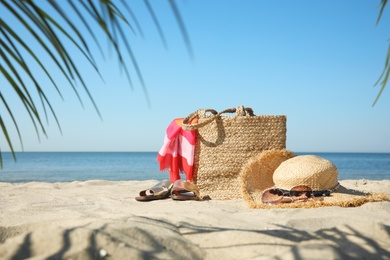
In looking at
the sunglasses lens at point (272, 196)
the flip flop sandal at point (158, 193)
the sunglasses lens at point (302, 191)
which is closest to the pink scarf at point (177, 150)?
the flip flop sandal at point (158, 193)

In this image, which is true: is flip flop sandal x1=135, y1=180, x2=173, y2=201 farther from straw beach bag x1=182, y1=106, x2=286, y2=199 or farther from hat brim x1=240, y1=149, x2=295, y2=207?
hat brim x1=240, y1=149, x2=295, y2=207

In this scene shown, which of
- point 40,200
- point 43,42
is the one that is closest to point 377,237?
point 43,42

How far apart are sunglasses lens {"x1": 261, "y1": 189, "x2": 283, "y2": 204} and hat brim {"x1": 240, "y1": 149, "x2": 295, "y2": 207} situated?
0.29ft

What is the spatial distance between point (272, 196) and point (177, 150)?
1.02 metres

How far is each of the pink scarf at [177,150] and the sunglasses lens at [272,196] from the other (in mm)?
750

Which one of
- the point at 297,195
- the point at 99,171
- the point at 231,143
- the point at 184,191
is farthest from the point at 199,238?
the point at 99,171

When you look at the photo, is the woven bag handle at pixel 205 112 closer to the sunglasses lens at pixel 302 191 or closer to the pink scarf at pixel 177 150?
the pink scarf at pixel 177 150

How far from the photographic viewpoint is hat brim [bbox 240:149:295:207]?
9.67 ft

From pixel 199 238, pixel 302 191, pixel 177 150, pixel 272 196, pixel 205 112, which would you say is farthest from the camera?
pixel 177 150


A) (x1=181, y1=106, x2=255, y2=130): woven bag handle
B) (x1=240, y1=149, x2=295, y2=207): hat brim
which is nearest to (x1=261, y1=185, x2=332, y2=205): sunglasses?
(x1=240, y1=149, x2=295, y2=207): hat brim

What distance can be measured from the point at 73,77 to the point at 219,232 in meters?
0.96

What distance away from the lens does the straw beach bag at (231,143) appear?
10.5 feet

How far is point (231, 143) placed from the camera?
10.6 feet

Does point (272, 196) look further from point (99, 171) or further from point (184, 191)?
point (99, 171)
